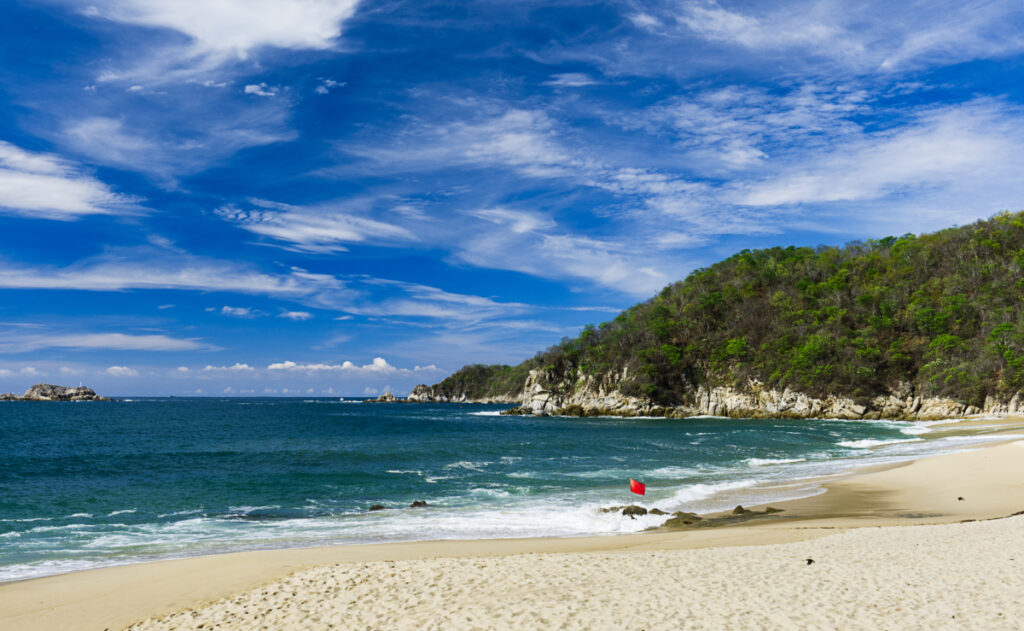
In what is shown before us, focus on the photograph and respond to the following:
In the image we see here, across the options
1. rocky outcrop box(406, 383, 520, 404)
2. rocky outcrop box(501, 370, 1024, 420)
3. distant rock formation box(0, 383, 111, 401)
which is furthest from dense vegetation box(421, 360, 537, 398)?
distant rock formation box(0, 383, 111, 401)

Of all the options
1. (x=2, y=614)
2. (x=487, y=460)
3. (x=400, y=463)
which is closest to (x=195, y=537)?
(x=2, y=614)

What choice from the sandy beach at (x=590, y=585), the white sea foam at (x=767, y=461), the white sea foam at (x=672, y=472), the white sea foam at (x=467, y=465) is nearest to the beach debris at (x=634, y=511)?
the sandy beach at (x=590, y=585)

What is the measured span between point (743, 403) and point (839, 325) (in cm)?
1621

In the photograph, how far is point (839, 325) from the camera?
73.0m

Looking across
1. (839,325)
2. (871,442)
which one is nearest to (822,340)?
(839,325)

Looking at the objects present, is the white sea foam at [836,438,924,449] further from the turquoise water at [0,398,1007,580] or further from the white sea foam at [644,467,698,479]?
the white sea foam at [644,467,698,479]

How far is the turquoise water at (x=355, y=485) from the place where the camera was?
14320 mm

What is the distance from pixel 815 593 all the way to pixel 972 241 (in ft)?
274

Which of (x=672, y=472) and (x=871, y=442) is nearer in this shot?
(x=672, y=472)

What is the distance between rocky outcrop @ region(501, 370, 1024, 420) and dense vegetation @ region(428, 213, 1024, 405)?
3.71 feet

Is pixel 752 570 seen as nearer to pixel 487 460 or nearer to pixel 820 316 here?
pixel 487 460

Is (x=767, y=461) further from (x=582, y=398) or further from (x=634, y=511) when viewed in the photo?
(x=582, y=398)

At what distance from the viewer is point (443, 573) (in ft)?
29.2

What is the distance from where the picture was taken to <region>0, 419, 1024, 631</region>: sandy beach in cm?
679
